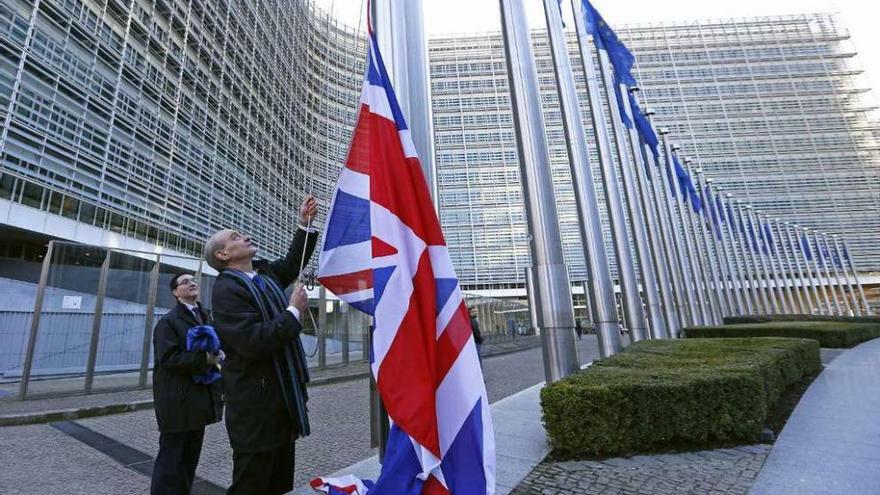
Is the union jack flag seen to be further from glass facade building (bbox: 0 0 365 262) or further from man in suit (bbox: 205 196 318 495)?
glass facade building (bbox: 0 0 365 262)

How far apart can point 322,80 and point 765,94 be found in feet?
186

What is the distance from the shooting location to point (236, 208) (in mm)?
25531

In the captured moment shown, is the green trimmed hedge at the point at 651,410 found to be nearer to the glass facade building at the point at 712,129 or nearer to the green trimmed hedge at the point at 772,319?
the green trimmed hedge at the point at 772,319

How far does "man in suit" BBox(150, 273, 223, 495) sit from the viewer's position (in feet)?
8.63

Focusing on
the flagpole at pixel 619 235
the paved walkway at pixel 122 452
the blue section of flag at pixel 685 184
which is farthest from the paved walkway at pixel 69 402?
the blue section of flag at pixel 685 184

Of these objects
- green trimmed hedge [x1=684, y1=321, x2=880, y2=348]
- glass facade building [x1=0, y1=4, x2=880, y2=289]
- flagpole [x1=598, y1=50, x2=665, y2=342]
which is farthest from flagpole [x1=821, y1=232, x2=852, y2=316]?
flagpole [x1=598, y1=50, x2=665, y2=342]

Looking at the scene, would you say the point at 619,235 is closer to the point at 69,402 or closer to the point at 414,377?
the point at 414,377

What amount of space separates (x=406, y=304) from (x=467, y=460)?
0.74 meters

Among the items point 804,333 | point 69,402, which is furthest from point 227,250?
point 804,333

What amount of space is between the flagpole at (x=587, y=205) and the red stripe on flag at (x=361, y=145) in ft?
25.1

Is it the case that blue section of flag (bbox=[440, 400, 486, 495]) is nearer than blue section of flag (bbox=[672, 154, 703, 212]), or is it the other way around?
blue section of flag (bbox=[440, 400, 486, 495])

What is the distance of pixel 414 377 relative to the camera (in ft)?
6.31

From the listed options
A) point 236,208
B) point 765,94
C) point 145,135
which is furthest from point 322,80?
point 765,94

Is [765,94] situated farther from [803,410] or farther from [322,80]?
[803,410]
